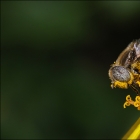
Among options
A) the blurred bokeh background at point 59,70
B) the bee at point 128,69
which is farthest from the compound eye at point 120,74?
the blurred bokeh background at point 59,70

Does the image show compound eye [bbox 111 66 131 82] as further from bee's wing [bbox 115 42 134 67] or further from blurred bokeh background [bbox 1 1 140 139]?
blurred bokeh background [bbox 1 1 140 139]

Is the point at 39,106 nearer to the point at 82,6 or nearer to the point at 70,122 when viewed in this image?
the point at 70,122

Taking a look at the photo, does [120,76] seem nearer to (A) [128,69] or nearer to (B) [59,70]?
(A) [128,69]

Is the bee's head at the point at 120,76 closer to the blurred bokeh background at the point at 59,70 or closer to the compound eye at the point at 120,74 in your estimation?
the compound eye at the point at 120,74

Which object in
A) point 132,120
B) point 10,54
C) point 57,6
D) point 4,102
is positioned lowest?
point 4,102

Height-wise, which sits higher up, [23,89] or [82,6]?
[82,6]

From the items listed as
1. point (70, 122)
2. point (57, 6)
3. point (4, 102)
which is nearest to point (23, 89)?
point (4, 102)

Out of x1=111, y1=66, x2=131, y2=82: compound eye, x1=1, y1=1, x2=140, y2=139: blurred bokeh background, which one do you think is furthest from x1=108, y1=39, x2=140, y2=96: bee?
x1=1, y1=1, x2=140, y2=139: blurred bokeh background

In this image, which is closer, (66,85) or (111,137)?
(111,137)

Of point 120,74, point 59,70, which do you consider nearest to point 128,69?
point 120,74
